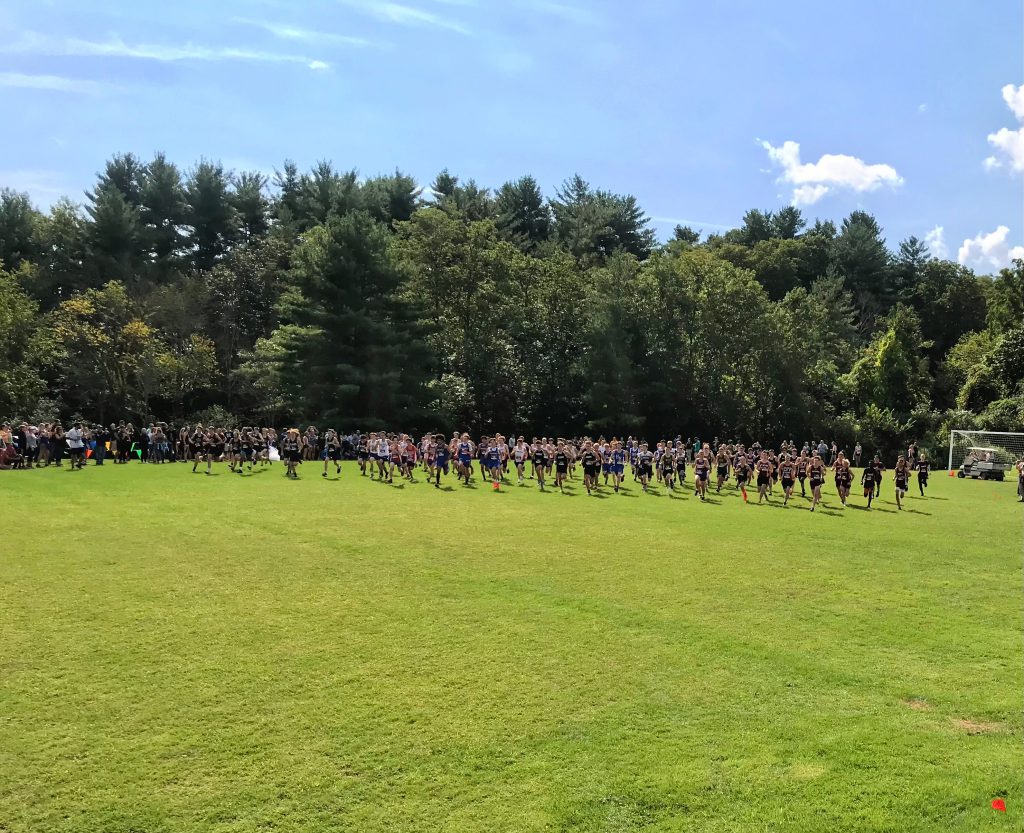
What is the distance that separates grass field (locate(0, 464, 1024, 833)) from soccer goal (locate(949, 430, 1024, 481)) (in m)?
24.7

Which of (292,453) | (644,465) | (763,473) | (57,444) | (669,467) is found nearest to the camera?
(763,473)

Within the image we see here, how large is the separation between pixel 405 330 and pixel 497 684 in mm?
36648

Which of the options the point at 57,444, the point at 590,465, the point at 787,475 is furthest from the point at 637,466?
the point at 57,444

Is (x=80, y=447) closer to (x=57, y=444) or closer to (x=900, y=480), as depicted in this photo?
(x=57, y=444)

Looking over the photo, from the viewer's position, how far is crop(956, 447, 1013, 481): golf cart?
35.0m

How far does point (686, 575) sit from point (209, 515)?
33.7 ft

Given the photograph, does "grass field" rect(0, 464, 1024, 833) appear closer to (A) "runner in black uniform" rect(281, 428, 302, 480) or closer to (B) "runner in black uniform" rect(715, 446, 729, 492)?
(B) "runner in black uniform" rect(715, 446, 729, 492)

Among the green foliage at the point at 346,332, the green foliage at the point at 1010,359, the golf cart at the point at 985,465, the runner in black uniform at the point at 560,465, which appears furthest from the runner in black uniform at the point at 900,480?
the green foliage at the point at 1010,359

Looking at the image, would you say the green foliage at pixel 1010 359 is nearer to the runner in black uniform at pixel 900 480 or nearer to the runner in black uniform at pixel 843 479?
the runner in black uniform at pixel 900 480

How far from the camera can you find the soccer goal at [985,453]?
3512 centimetres

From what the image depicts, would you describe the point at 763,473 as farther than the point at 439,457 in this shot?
No

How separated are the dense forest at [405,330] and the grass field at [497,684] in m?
28.1

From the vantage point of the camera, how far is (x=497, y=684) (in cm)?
707

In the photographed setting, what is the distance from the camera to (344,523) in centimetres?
1562
